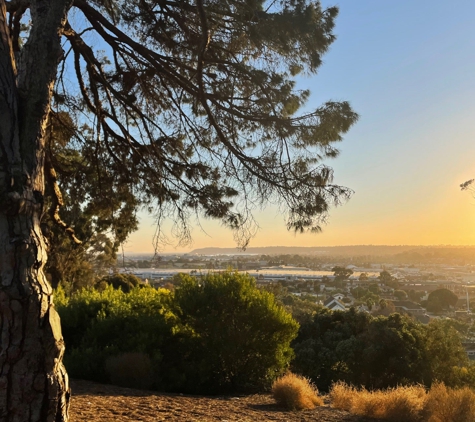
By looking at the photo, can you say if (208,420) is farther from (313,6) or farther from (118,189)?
(313,6)

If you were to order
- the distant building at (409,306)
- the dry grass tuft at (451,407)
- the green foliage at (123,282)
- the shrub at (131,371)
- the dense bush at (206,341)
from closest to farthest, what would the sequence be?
the dry grass tuft at (451,407), the shrub at (131,371), the dense bush at (206,341), the distant building at (409,306), the green foliage at (123,282)

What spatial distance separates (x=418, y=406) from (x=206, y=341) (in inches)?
140

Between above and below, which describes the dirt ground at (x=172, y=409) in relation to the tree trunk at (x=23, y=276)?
below

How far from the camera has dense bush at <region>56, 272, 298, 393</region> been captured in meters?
7.96

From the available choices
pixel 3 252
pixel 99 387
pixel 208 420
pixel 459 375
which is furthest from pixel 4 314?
pixel 459 375

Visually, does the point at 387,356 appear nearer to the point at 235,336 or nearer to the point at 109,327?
the point at 235,336

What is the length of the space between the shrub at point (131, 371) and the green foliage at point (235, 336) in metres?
Answer: 0.79

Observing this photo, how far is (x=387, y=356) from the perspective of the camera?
11.0m

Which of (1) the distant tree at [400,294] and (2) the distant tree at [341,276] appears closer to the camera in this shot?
(1) the distant tree at [400,294]

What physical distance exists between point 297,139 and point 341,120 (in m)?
0.67

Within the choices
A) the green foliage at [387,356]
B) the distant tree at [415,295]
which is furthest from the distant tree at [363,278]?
A: the green foliage at [387,356]

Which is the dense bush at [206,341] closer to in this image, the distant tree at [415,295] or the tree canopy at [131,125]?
the tree canopy at [131,125]

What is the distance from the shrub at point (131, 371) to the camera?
7.45 metres

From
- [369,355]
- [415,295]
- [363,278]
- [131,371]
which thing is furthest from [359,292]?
[131,371]
